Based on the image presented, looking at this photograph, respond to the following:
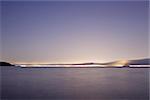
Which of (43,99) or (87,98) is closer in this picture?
(43,99)

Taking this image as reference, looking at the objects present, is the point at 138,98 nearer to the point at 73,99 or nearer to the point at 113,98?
the point at 113,98

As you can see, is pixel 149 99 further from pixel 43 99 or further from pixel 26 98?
pixel 26 98

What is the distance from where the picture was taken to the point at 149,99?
49.6 ft

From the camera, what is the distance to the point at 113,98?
1720cm

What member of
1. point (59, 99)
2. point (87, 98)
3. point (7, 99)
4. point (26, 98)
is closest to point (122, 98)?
point (87, 98)

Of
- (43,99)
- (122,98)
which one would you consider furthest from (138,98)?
(43,99)

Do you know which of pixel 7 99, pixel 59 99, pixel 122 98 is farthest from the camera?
pixel 122 98

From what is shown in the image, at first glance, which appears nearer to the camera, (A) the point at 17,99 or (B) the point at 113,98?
(A) the point at 17,99

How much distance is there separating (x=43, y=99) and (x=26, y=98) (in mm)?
1059

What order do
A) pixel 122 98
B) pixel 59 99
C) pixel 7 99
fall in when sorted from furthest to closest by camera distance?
1. pixel 122 98
2. pixel 59 99
3. pixel 7 99

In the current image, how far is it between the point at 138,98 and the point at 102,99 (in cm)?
226

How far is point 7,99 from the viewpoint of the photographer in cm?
1498

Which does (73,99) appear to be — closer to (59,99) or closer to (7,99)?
(59,99)

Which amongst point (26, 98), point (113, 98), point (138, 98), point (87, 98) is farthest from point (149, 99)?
point (26, 98)
